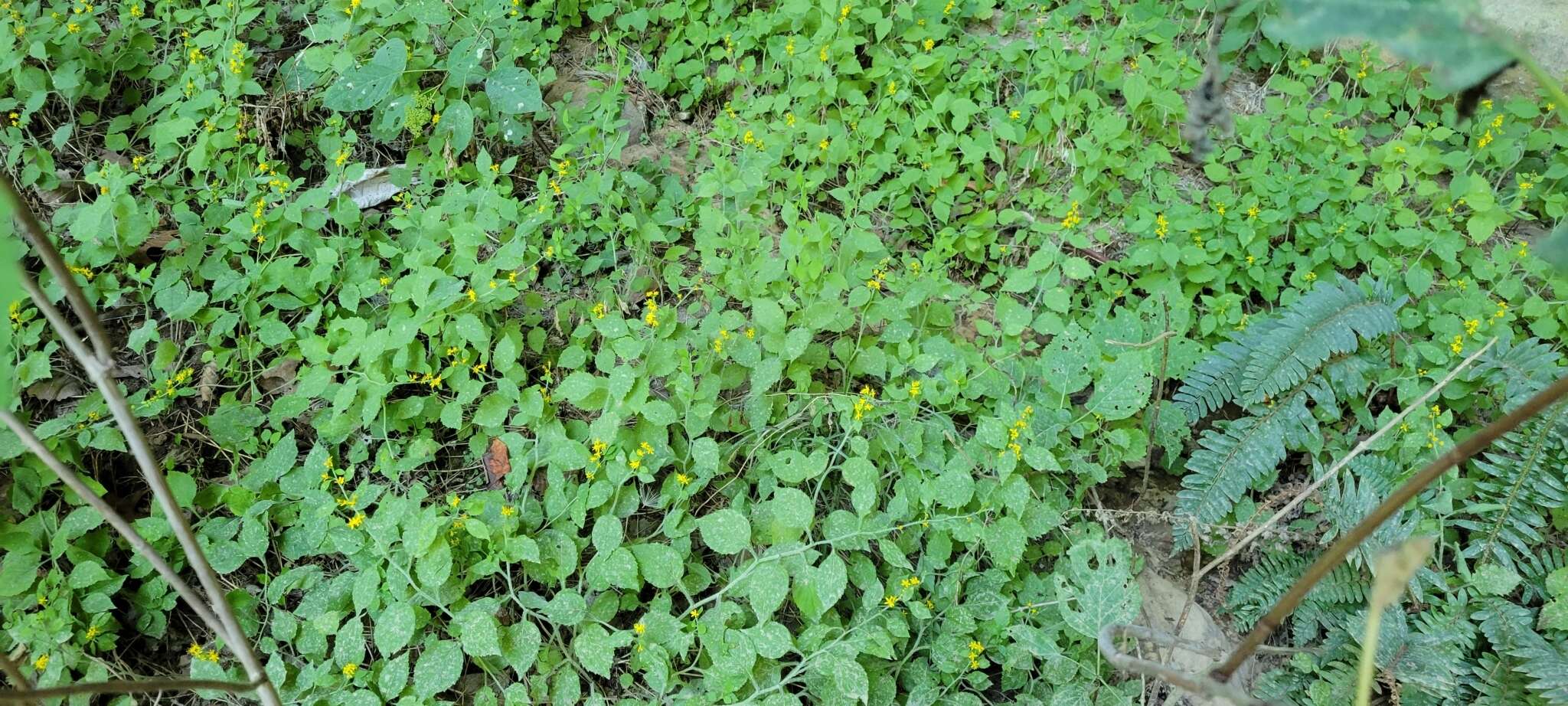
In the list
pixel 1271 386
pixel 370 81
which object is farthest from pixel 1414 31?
pixel 370 81

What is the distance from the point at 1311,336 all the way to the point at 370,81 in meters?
3.20

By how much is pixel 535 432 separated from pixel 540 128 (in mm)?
1418

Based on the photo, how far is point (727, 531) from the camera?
7.49 feet

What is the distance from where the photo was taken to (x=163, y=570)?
3.53 ft

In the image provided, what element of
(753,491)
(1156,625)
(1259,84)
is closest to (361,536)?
(753,491)

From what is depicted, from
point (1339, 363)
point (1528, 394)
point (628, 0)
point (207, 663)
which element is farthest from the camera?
point (628, 0)

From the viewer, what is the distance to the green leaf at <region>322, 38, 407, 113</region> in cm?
322

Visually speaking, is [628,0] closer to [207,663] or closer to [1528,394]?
[207,663]

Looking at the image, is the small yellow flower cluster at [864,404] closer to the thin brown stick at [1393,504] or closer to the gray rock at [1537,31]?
the thin brown stick at [1393,504]

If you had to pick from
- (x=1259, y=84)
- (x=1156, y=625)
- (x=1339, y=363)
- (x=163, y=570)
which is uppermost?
(x=163, y=570)

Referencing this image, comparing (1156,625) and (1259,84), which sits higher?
(1259,84)

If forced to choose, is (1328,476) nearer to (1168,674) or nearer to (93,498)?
(1168,674)

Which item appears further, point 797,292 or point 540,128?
point 540,128

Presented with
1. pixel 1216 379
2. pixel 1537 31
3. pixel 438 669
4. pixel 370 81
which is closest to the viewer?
pixel 438 669
